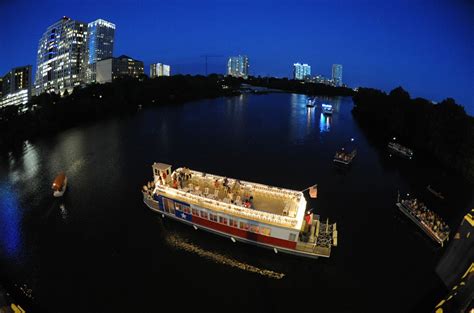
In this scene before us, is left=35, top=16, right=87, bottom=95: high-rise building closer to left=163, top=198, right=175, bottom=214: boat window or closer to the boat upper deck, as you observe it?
the boat upper deck

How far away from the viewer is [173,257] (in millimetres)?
24562

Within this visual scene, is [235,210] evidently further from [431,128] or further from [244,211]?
[431,128]

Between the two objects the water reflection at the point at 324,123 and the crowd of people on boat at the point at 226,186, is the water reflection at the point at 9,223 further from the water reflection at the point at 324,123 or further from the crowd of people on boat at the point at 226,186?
the water reflection at the point at 324,123

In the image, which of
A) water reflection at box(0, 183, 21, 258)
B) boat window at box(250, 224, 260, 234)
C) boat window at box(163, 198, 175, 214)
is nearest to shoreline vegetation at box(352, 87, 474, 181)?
boat window at box(250, 224, 260, 234)

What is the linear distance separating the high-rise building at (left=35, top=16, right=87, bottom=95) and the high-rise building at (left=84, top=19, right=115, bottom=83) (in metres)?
4.60

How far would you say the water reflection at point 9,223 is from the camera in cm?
2581

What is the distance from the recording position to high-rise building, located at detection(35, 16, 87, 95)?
15425cm

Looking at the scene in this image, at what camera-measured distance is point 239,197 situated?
2609cm

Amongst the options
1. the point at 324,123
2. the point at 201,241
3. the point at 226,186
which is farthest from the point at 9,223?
the point at 324,123

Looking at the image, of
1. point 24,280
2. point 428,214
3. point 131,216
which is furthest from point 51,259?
point 428,214

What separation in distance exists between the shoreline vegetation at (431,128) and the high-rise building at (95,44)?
15123cm

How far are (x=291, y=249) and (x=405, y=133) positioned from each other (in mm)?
55027

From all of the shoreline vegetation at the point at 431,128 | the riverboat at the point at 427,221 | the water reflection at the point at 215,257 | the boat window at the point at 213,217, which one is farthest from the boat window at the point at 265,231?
the shoreline vegetation at the point at 431,128

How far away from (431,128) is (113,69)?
159m
